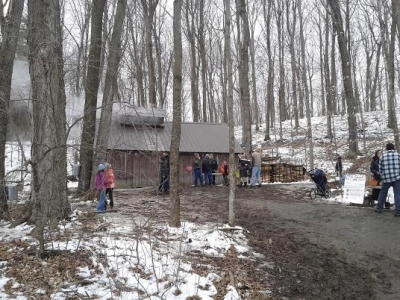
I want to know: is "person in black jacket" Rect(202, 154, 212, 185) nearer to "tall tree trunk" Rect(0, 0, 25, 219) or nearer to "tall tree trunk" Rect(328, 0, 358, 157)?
"tall tree trunk" Rect(328, 0, 358, 157)

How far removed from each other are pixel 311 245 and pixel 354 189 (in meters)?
4.90

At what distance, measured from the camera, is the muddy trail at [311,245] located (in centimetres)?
583

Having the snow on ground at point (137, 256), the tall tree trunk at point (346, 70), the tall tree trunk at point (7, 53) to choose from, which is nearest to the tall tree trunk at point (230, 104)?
the snow on ground at point (137, 256)

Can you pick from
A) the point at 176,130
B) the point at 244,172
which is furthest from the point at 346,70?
the point at 176,130

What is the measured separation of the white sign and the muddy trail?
0.38 meters

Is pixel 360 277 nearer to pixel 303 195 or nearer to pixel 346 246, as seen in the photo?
pixel 346 246

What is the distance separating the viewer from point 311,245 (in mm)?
7848

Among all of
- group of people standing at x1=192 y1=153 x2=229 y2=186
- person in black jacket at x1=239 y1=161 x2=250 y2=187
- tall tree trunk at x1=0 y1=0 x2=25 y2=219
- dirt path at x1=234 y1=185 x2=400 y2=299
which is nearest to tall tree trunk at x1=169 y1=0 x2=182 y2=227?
dirt path at x1=234 y1=185 x2=400 y2=299

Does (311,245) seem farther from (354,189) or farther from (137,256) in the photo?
(354,189)

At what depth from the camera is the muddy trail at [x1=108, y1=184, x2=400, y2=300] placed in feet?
19.1

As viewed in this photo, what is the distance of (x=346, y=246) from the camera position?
7703mm

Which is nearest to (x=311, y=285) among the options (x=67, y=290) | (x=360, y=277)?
(x=360, y=277)

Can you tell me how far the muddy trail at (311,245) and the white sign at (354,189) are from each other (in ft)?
1.25

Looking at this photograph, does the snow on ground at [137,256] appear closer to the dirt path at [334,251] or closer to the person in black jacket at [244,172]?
the dirt path at [334,251]
